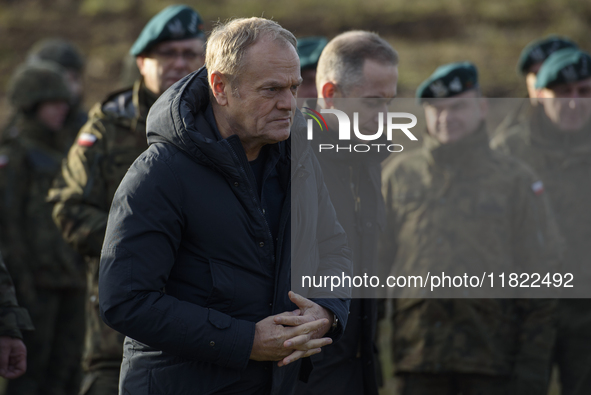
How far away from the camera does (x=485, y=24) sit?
14.7 metres

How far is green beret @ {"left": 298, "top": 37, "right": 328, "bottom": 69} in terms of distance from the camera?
4660mm

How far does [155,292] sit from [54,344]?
139 inches

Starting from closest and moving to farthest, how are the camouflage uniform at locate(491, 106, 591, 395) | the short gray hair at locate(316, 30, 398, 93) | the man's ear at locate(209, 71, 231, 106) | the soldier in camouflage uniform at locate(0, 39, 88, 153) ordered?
the man's ear at locate(209, 71, 231, 106), the short gray hair at locate(316, 30, 398, 93), the camouflage uniform at locate(491, 106, 591, 395), the soldier in camouflage uniform at locate(0, 39, 88, 153)

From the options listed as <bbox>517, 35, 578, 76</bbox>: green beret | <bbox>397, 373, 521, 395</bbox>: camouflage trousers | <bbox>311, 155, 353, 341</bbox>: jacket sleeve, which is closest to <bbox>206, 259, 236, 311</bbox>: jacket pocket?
<bbox>311, 155, 353, 341</bbox>: jacket sleeve

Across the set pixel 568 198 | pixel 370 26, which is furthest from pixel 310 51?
pixel 370 26

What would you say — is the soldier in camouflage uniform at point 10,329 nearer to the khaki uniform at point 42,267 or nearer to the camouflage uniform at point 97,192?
the camouflage uniform at point 97,192

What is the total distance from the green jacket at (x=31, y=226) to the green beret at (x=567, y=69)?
3.78 metres

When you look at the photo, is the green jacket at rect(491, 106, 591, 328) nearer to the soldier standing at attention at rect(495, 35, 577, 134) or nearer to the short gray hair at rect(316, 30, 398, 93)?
the soldier standing at attention at rect(495, 35, 577, 134)

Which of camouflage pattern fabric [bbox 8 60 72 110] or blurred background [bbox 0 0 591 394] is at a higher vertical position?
blurred background [bbox 0 0 591 394]

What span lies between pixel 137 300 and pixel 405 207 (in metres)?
2.41

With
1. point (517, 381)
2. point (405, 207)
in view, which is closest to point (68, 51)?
point (405, 207)

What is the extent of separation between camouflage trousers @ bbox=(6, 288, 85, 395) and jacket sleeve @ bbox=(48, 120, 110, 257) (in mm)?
1763

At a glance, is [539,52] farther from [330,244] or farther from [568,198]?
[330,244]

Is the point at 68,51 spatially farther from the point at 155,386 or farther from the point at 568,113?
the point at 155,386
